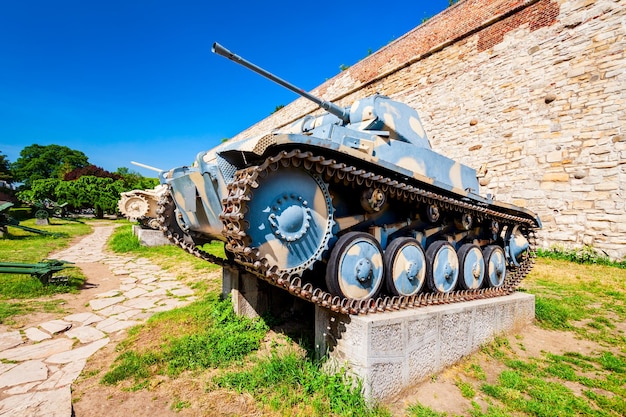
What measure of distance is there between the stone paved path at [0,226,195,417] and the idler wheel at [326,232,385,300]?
2.12 m

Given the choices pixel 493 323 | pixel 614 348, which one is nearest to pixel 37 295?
pixel 493 323

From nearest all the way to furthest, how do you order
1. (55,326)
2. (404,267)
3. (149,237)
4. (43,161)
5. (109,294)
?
1. (404,267)
2. (55,326)
3. (109,294)
4. (149,237)
5. (43,161)

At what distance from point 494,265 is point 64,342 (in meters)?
5.45

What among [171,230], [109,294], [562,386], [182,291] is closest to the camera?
[562,386]

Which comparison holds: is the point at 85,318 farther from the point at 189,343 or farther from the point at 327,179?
the point at 327,179

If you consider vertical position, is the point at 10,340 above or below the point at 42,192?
below

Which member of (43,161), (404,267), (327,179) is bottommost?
(404,267)

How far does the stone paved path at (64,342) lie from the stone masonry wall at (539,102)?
892 centimetres

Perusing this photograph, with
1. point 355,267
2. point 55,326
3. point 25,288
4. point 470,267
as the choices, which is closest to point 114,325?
point 55,326

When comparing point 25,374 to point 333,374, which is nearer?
point 333,374

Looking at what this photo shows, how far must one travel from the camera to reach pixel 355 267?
2.82 m

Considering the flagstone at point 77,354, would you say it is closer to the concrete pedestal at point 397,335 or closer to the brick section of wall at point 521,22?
the concrete pedestal at point 397,335

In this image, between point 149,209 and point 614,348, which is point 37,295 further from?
point 614,348

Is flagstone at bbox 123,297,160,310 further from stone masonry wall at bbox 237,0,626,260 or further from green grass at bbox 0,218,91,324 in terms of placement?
stone masonry wall at bbox 237,0,626,260
